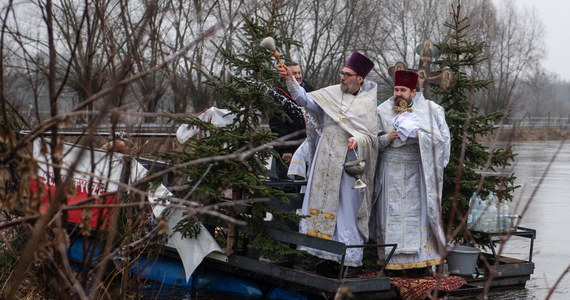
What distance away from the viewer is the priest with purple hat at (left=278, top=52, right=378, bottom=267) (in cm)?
829

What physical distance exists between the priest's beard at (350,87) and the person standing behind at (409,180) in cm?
39

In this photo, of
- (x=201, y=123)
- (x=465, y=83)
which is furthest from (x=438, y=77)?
(x=201, y=123)

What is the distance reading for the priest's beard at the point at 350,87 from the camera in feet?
28.0

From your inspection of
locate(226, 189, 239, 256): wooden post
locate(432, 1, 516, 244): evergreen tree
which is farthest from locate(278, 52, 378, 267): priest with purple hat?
locate(432, 1, 516, 244): evergreen tree

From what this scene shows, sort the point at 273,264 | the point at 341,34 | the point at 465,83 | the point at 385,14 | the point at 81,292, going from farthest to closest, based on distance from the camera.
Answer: the point at 385,14 < the point at 341,34 < the point at 465,83 < the point at 273,264 < the point at 81,292

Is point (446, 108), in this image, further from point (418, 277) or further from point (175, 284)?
point (175, 284)

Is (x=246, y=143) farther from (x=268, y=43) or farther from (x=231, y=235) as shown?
(x=268, y=43)

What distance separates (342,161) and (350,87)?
723 millimetres

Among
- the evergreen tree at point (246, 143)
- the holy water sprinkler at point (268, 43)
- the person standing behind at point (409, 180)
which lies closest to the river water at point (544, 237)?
the person standing behind at point (409, 180)

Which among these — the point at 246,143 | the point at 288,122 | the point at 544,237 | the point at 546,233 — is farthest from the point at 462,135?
the point at 546,233

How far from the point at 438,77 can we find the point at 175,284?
3452mm

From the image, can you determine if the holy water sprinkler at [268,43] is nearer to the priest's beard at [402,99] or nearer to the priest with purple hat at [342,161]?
the priest with purple hat at [342,161]

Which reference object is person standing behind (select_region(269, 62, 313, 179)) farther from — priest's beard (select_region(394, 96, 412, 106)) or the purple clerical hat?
priest's beard (select_region(394, 96, 412, 106))

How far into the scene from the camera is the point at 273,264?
7.96 m
